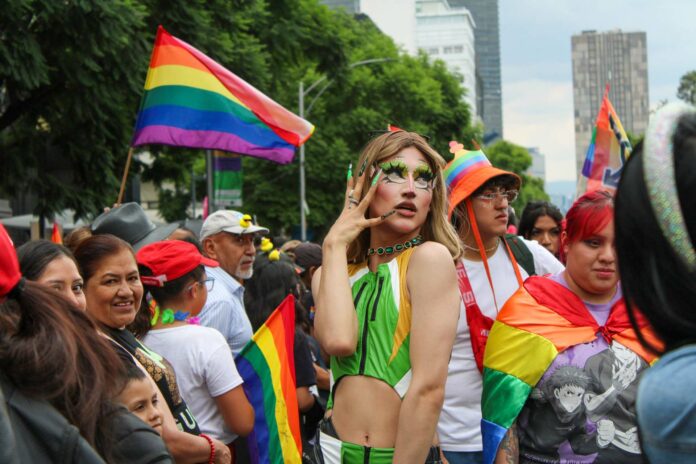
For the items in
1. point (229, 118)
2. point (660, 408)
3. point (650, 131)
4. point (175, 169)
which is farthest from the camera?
point (175, 169)

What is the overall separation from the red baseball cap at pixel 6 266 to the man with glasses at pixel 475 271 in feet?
8.40

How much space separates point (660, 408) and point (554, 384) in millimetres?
2156

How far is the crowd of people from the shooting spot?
1.71 meters

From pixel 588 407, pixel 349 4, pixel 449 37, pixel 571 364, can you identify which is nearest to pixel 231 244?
pixel 571 364

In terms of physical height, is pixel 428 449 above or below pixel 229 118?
below

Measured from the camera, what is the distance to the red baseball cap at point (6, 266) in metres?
2.26

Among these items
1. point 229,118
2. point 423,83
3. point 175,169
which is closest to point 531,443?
point 229,118

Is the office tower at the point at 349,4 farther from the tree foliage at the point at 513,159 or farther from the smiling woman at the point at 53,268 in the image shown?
the smiling woman at the point at 53,268

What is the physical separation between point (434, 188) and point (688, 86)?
179 feet

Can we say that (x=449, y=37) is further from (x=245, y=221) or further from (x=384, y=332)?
(x=384, y=332)

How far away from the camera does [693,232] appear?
1.63 metres

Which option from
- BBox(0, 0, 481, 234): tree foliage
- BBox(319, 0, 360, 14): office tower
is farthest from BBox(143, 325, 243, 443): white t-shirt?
BBox(319, 0, 360, 14): office tower

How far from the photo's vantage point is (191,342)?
4617 millimetres

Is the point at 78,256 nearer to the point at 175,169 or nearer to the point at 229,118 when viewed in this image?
the point at 229,118
